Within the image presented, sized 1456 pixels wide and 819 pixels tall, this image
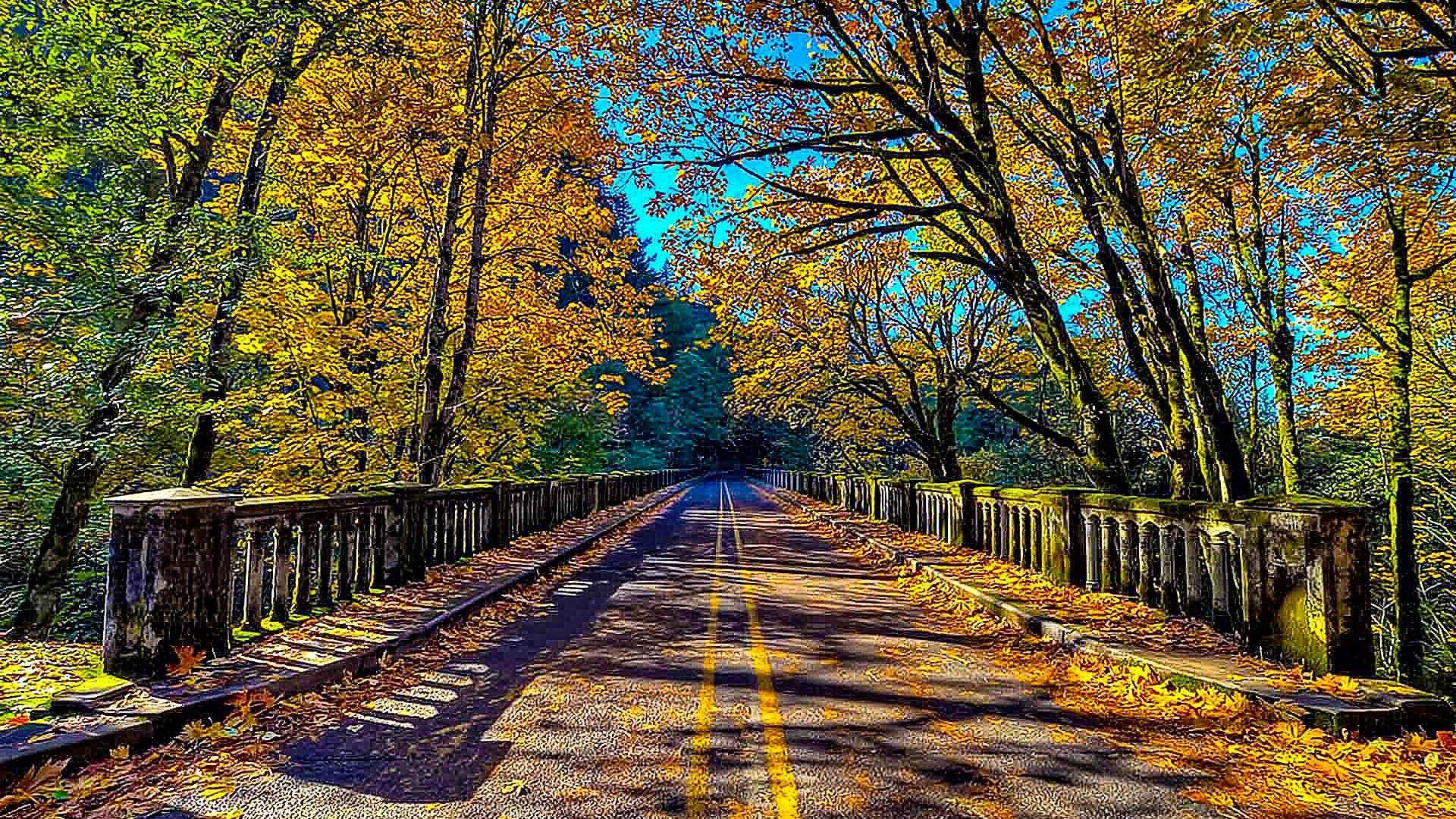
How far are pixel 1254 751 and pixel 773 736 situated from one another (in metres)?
2.76

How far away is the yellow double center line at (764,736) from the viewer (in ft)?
12.5

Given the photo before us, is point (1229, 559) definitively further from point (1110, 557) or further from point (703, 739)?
point (703, 739)

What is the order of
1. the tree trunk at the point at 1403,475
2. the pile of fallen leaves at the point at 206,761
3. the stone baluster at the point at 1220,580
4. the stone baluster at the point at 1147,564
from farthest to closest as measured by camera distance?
the tree trunk at the point at 1403,475 < the stone baluster at the point at 1147,564 < the stone baluster at the point at 1220,580 < the pile of fallen leaves at the point at 206,761

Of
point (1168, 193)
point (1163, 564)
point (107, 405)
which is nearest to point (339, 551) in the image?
point (107, 405)

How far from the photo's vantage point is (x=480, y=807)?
3.80 m

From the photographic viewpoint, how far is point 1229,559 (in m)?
7.09

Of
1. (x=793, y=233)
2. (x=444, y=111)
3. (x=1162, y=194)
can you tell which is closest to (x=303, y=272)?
(x=444, y=111)

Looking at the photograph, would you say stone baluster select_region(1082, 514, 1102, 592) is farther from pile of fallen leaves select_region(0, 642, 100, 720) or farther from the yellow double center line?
pile of fallen leaves select_region(0, 642, 100, 720)

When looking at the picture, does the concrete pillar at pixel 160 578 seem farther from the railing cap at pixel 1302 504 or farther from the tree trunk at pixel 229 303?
the railing cap at pixel 1302 504

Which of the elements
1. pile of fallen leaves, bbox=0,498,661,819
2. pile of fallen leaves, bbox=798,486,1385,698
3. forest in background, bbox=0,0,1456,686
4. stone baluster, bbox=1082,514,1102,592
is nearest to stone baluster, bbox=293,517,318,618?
pile of fallen leaves, bbox=0,498,661,819

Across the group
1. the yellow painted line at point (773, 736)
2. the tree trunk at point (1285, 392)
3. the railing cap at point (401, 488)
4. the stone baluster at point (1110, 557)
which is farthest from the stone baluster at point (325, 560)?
the tree trunk at point (1285, 392)

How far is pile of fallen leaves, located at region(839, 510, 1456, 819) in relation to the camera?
3.96 metres

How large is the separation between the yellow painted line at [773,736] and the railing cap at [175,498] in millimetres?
4163

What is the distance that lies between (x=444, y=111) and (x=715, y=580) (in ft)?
29.3
